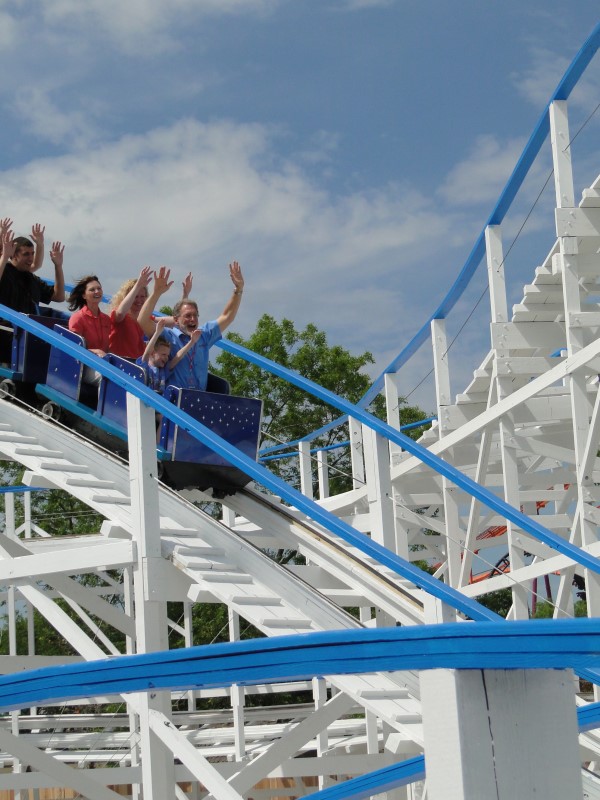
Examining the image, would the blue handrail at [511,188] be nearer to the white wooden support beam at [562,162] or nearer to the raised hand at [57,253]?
the white wooden support beam at [562,162]

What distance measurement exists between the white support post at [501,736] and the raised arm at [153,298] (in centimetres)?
545

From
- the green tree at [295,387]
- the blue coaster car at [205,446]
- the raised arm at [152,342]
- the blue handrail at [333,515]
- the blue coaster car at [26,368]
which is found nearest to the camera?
the blue handrail at [333,515]

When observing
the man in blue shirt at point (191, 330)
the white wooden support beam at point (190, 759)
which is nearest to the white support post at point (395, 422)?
the man in blue shirt at point (191, 330)

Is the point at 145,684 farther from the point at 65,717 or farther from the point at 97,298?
the point at 65,717

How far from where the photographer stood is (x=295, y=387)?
2506 cm

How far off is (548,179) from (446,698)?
6.78m

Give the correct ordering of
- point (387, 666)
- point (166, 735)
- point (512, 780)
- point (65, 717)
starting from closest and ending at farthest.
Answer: point (512, 780)
point (387, 666)
point (166, 735)
point (65, 717)

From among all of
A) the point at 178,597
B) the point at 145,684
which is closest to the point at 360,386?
the point at 178,597

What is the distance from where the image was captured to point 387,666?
199 cm

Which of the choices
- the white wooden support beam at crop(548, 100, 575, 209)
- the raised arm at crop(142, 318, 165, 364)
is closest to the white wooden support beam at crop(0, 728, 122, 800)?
the raised arm at crop(142, 318, 165, 364)

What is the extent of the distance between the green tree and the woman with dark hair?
17428 mm

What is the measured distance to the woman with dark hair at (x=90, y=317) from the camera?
709 cm

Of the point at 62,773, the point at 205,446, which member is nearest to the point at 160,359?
the point at 205,446

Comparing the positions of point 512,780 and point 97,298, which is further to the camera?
point 97,298
